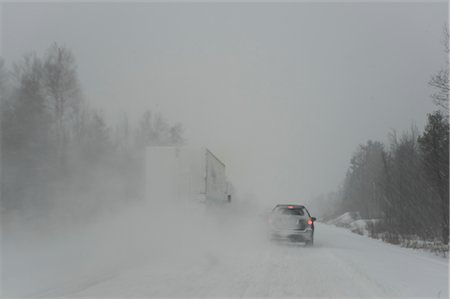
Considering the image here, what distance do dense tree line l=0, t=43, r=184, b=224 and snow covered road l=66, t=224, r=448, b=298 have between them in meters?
9.92

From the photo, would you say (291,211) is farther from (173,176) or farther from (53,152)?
(53,152)

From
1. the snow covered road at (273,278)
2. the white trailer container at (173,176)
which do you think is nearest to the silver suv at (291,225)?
the white trailer container at (173,176)

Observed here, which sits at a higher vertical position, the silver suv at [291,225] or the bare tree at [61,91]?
the bare tree at [61,91]

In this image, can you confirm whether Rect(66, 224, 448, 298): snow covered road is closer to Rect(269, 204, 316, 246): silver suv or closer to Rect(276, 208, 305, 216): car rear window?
Rect(269, 204, 316, 246): silver suv

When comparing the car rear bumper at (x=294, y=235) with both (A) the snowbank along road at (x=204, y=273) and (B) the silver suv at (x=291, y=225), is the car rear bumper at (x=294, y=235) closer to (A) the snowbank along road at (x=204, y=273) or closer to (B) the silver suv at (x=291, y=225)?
(B) the silver suv at (x=291, y=225)

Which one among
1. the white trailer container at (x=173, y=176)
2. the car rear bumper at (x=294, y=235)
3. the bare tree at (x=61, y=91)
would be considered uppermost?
the bare tree at (x=61, y=91)

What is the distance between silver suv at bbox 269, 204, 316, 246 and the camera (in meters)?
16.3

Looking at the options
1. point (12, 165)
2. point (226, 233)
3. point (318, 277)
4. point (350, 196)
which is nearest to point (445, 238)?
point (226, 233)

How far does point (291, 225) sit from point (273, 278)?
7994mm

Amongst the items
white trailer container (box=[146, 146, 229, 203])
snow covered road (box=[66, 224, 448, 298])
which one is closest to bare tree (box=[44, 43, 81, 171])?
white trailer container (box=[146, 146, 229, 203])

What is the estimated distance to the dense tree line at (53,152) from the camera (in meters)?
19.6

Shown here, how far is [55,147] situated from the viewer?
78.3 ft

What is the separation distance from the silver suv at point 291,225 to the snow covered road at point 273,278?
Result: 3.76 meters

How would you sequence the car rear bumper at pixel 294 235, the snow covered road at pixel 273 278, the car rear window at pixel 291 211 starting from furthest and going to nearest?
the car rear window at pixel 291 211 → the car rear bumper at pixel 294 235 → the snow covered road at pixel 273 278
